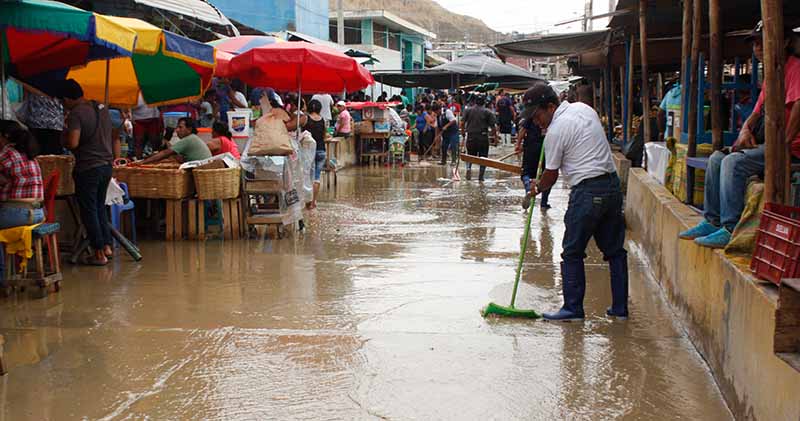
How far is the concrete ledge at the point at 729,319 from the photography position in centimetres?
377

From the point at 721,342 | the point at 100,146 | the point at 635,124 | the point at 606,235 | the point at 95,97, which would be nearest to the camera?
the point at 721,342

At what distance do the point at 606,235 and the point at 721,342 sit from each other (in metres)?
1.57

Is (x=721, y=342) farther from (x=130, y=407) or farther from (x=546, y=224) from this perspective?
(x=546, y=224)

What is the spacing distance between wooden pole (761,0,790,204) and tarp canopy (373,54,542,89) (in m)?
18.2

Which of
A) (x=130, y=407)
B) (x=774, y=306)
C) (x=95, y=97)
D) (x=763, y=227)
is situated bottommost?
(x=130, y=407)

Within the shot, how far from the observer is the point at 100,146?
8.38 m

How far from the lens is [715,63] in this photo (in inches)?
277

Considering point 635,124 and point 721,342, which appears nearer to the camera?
point 721,342

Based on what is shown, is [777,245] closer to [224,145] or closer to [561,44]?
[224,145]

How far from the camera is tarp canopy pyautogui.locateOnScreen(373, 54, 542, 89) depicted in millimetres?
23297

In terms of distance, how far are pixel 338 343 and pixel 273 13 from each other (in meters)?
22.4

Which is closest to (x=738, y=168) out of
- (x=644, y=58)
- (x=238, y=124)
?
(x=644, y=58)

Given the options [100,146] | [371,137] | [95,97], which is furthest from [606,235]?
[371,137]

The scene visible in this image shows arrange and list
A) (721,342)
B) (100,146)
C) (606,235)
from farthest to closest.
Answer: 1. (100,146)
2. (606,235)
3. (721,342)
